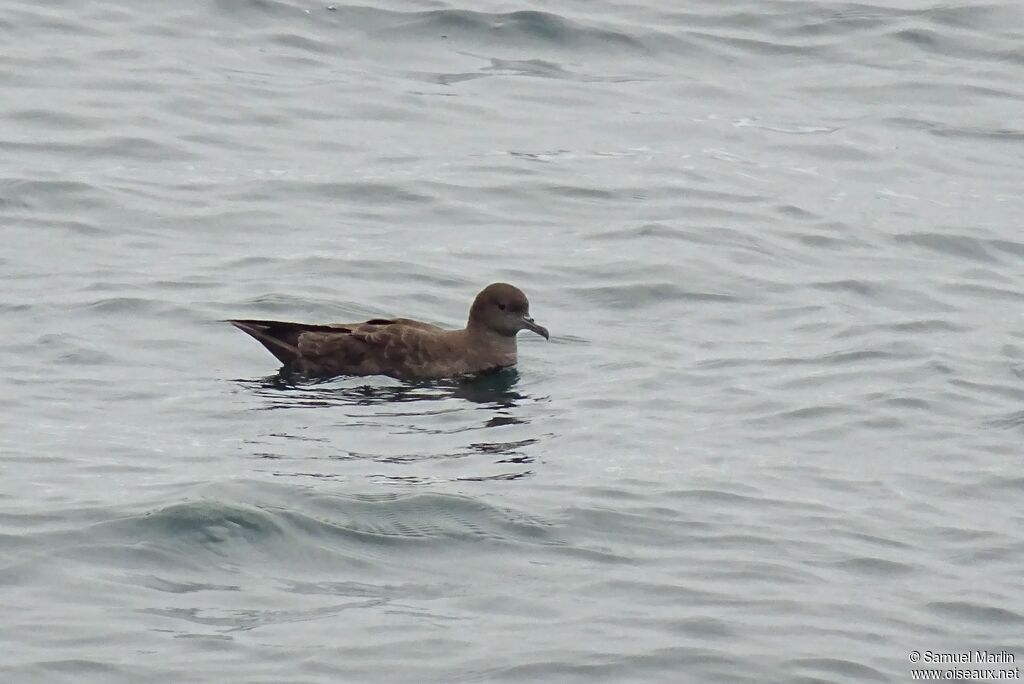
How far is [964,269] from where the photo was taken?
48.9 feet

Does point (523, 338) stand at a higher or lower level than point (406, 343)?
lower

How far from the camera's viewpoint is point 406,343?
12211 millimetres

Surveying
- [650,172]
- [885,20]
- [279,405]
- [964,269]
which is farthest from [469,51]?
[279,405]

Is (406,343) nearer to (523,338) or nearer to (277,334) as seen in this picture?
(277,334)

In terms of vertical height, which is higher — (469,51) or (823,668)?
(469,51)

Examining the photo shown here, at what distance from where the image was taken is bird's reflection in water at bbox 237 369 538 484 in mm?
10391

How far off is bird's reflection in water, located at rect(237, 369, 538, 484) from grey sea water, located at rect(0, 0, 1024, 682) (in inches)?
1.6

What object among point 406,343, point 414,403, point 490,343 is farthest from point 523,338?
point 414,403

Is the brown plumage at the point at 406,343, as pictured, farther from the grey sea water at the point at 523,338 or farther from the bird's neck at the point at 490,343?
the grey sea water at the point at 523,338

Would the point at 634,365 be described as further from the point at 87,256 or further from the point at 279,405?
the point at 87,256

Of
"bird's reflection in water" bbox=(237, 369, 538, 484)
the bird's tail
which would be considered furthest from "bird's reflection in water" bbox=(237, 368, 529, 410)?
the bird's tail

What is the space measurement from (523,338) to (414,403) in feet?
7.39

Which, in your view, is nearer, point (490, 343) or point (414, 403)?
point (414, 403)

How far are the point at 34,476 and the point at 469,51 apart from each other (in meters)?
10.9
